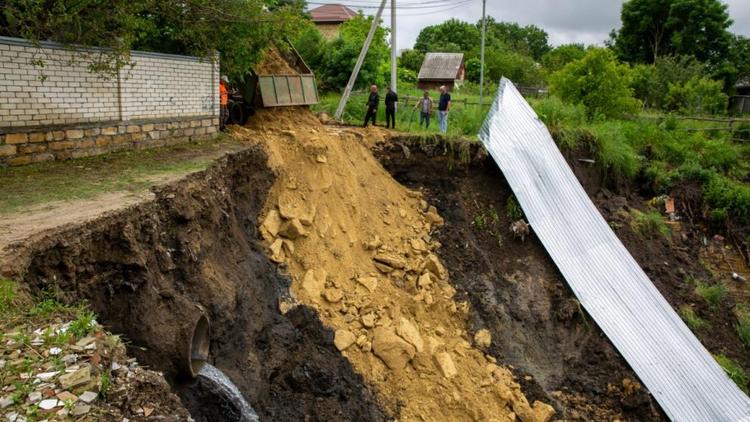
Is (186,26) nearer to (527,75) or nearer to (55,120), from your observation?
(55,120)

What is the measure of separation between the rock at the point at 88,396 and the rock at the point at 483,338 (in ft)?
23.2

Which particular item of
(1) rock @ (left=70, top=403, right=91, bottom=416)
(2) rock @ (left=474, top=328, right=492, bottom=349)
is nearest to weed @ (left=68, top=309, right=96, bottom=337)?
(1) rock @ (left=70, top=403, right=91, bottom=416)

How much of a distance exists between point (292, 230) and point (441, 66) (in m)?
30.3

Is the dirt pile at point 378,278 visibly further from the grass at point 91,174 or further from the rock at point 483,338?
the grass at point 91,174

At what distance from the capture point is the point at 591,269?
1100 cm

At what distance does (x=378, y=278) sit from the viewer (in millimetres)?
9859

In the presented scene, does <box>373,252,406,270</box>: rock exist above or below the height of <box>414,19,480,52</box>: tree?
below

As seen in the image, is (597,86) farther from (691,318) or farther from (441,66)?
(441,66)

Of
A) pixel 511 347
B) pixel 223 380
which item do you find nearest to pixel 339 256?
pixel 511 347

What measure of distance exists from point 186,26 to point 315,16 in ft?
111

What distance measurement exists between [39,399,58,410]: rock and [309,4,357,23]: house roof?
39033 mm

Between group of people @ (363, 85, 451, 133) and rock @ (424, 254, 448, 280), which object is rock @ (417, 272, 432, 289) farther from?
group of people @ (363, 85, 451, 133)

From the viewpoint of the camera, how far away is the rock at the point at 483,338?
31.3 feet

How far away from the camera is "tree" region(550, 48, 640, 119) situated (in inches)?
700
